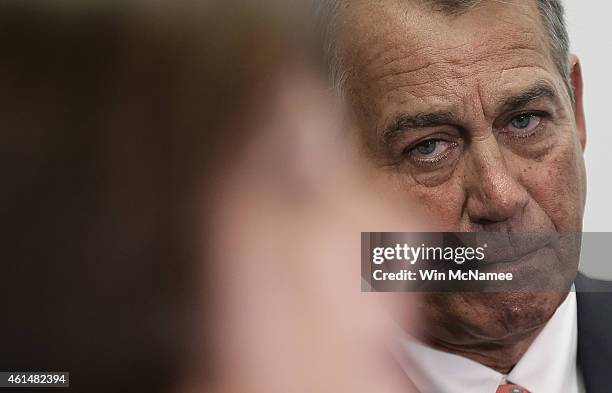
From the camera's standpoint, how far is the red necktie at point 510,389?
1.05 metres

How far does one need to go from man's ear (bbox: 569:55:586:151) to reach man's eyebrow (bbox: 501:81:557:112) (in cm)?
15

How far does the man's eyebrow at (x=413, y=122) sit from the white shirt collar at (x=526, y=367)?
1.14ft

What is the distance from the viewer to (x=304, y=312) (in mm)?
601

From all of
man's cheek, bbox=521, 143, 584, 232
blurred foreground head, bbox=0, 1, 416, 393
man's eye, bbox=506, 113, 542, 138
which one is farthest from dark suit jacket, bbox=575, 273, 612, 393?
blurred foreground head, bbox=0, 1, 416, 393

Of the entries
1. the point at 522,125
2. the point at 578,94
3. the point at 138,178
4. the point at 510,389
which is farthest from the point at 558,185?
the point at 138,178

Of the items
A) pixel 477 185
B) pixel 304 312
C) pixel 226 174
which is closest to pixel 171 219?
pixel 226 174

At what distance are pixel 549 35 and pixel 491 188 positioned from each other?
0.92ft

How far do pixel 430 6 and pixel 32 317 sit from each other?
0.72 m

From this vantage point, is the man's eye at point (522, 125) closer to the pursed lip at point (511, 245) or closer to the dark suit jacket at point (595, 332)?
the pursed lip at point (511, 245)

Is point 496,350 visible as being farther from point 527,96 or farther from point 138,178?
point 138,178

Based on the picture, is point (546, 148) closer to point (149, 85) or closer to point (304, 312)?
point (304, 312)

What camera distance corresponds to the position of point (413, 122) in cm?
101

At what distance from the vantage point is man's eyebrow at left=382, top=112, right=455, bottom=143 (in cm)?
99

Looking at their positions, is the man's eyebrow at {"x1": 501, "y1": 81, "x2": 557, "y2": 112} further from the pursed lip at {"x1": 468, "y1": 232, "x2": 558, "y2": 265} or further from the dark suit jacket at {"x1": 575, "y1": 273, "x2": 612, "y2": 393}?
the dark suit jacket at {"x1": 575, "y1": 273, "x2": 612, "y2": 393}
